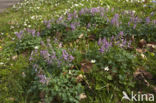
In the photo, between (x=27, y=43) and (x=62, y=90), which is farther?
(x=27, y=43)

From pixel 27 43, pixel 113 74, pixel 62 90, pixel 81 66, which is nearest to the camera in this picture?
pixel 62 90

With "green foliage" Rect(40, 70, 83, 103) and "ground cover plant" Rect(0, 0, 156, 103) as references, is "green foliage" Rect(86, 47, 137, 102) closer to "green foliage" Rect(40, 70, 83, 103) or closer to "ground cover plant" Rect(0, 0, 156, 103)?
"ground cover plant" Rect(0, 0, 156, 103)

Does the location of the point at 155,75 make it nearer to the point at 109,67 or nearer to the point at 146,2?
the point at 109,67

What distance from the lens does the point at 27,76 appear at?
2865 mm

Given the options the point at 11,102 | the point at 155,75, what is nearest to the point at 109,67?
the point at 155,75

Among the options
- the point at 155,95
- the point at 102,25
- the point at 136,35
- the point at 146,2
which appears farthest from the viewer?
the point at 146,2

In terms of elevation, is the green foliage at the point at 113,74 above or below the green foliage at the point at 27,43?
below

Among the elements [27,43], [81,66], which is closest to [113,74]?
[81,66]

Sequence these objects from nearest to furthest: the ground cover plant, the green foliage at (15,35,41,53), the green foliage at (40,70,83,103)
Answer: the green foliage at (40,70,83,103) → the ground cover plant → the green foliage at (15,35,41,53)

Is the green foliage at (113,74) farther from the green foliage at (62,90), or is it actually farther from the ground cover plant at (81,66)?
the green foliage at (62,90)

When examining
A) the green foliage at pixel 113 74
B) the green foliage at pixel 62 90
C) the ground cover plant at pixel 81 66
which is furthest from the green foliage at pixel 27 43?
the green foliage at pixel 113 74

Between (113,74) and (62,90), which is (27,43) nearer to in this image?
(62,90)

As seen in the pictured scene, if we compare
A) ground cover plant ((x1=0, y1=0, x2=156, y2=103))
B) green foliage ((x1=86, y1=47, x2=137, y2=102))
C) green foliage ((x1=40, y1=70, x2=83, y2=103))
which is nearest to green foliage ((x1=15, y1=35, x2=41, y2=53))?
ground cover plant ((x1=0, y1=0, x2=156, y2=103))

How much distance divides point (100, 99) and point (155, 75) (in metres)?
0.97
